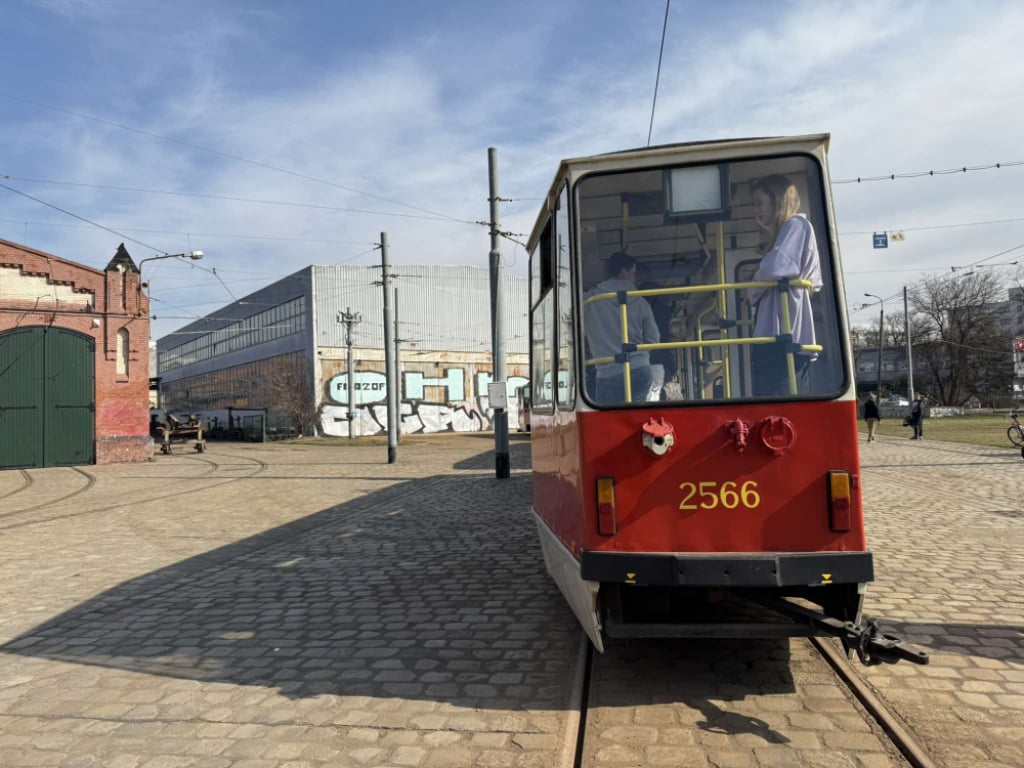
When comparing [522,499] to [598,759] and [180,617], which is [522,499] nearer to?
[180,617]

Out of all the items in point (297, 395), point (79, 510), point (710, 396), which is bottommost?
point (79, 510)

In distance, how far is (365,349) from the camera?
51.8m

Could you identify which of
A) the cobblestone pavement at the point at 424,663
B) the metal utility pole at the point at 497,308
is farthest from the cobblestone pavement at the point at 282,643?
the metal utility pole at the point at 497,308

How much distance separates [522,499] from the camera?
515 inches

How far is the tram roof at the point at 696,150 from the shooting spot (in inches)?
159

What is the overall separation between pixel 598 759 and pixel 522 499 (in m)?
9.72

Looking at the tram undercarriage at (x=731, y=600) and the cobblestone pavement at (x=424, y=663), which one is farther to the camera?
the tram undercarriage at (x=731, y=600)

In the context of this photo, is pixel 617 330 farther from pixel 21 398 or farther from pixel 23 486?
pixel 21 398

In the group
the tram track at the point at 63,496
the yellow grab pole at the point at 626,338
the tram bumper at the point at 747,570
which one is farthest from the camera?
the tram track at the point at 63,496

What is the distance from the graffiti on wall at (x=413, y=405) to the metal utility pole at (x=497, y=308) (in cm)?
3234

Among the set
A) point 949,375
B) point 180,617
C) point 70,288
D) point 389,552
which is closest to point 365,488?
point 389,552

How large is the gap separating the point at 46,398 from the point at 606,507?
24.9m

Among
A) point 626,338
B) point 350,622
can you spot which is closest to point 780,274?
point 626,338

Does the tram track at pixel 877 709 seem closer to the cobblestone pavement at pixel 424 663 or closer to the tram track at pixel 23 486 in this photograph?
the cobblestone pavement at pixel 424 663
